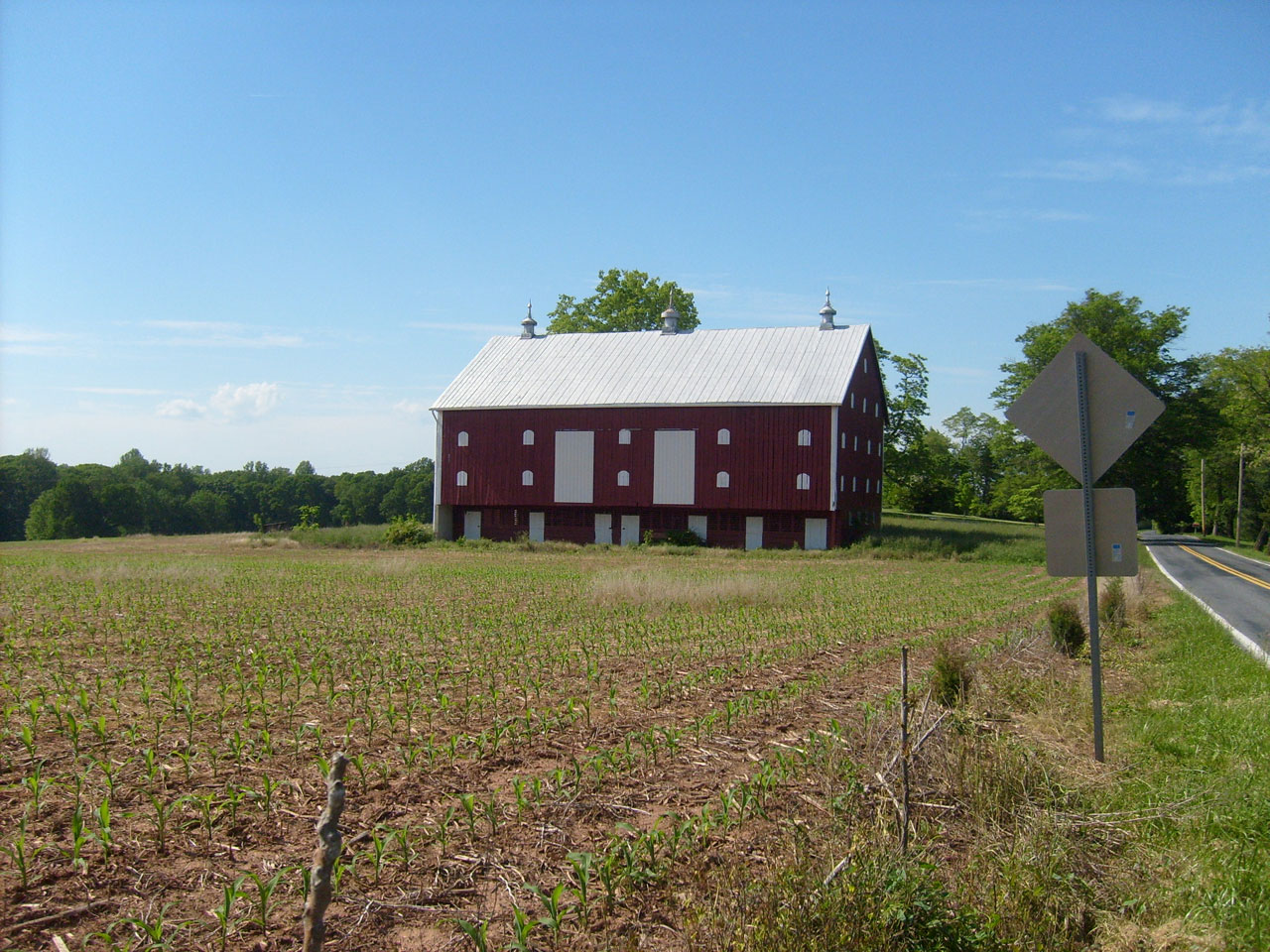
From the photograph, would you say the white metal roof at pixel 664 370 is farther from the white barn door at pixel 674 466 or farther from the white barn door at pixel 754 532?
the white barn door at pixel 754 532

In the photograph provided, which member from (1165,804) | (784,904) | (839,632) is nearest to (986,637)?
(839,632)

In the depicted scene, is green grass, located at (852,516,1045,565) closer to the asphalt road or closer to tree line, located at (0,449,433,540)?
the asphalt road

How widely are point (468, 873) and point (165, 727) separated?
11.8 feet

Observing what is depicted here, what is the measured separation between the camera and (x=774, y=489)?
3391 centimetres

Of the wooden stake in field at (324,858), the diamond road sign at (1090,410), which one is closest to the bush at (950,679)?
the diamond road sign at (1090,410)

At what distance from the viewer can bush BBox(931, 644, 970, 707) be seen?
7.74m

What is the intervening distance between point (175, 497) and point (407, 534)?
52518mm

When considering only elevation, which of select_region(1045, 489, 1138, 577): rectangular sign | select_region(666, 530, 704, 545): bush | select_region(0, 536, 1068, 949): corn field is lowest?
select_region(0, 536, 1068, 949): corn field

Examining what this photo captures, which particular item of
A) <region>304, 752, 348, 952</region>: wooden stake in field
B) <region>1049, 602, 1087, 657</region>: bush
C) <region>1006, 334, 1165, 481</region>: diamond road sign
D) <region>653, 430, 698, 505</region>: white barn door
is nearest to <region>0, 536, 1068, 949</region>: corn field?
<region>304, 752, 348, 952</region>: wooden stake in field

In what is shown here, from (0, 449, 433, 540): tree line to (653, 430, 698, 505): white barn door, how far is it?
30440 mm

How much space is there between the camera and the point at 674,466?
1390 inches

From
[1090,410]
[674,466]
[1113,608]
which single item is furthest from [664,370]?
[1090,410]

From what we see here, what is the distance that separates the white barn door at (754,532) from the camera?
34750 mm

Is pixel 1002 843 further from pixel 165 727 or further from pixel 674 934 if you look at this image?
pixel 165 727
